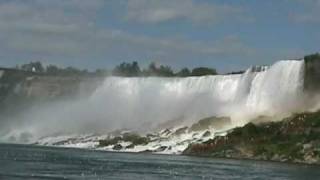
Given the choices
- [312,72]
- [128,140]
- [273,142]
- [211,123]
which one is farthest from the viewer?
[211,123]

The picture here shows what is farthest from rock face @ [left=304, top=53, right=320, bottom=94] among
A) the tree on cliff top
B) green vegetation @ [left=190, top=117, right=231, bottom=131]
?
green vegetation @ [left=190, top=117, right=231, bottom=131]

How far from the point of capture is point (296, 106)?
164125 millimetres

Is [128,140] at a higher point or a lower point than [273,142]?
lower

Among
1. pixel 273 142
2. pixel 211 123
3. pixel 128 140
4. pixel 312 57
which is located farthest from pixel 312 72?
pixel 128 140

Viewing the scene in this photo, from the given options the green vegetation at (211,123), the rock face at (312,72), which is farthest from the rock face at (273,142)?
the green vegetation at (211,123)

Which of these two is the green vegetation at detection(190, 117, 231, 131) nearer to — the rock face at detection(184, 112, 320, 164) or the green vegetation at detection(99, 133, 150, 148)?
the green vegetation at detection(99, 133, 150, 148)

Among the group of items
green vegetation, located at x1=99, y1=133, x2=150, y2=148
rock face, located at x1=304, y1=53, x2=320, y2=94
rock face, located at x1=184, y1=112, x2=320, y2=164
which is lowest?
green vegetation, located at x1=99, y1=133, x2=150, y2=148

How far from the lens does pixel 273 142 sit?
14225cm

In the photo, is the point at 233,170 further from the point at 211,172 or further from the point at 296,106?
the point at 296,106

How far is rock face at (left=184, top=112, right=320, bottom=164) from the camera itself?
441 feet

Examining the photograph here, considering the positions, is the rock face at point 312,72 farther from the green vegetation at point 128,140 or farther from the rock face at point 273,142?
the green vegetation at point 128,140

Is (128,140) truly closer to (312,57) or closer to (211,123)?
(211,123)

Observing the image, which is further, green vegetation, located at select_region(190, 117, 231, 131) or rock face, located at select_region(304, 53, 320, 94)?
green vegetation, located at select_region(190, 117, 231, 131)

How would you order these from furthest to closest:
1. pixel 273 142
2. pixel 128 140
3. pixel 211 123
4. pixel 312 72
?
pixel 211 123 < pixel 128 140 < pixel 312 72 < pixel 273 142
